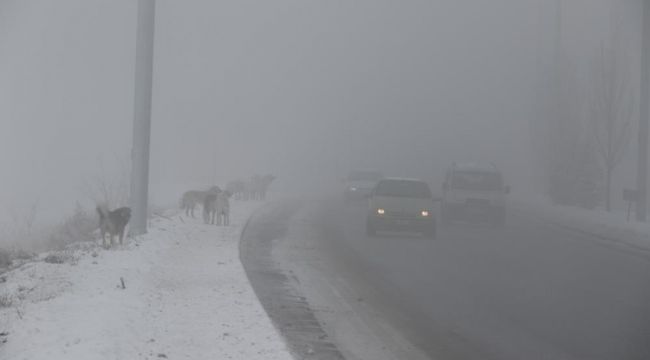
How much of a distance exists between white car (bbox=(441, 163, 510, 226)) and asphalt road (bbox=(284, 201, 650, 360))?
15.9ft

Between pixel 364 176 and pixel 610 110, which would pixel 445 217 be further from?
pixel 364 176

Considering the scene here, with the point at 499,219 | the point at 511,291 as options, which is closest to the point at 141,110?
the point at 511,291

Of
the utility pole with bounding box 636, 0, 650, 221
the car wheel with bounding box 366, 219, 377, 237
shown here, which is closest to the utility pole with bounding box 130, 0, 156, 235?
the car wheel with bounding box 366, 219, 377, 237

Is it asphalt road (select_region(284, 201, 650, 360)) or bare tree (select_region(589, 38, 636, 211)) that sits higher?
bare tree (select_region(589, 38, 636, 211))

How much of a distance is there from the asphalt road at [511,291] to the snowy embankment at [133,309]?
2196 mm

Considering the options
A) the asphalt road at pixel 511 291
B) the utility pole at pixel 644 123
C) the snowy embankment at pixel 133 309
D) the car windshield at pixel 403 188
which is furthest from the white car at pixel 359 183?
the snowy embankment at pixel 133 309

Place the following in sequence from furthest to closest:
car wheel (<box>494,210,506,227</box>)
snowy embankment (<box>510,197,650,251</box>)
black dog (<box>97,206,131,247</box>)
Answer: car wheel (<box>494,210,506,227</box>)
snowy embankment (<box>510,197,650,251</box>)
black dog (<box>97,206,131,247</box>)

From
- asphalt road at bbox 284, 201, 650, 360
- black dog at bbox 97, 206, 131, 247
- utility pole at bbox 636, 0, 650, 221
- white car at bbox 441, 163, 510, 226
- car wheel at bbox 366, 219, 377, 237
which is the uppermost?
utility pole at bbox 636, 0, 650, 221

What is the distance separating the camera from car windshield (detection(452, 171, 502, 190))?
3456cm

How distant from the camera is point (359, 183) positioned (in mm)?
48312

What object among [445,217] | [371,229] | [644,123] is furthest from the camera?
[445,217]

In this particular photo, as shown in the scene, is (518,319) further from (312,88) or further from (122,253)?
(312,88)

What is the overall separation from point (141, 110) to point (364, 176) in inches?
1156

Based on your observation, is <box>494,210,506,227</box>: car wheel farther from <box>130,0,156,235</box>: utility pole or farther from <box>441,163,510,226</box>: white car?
<box>130,0,156,235</box>: utility pole
